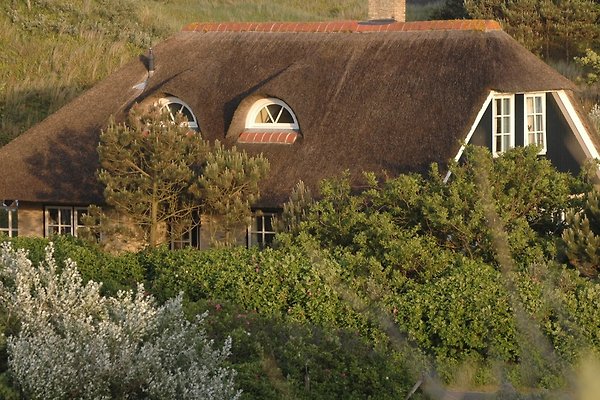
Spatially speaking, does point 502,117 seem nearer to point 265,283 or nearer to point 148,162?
point 148,162

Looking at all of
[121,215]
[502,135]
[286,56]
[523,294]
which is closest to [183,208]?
[121,215]

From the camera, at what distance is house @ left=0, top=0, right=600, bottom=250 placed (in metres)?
17.2

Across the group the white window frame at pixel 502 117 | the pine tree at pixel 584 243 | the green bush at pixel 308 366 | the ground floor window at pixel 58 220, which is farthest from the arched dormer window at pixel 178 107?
the green bush at pixel 308 366

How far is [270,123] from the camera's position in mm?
18906

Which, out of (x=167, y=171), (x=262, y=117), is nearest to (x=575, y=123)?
(x=262, y=117)

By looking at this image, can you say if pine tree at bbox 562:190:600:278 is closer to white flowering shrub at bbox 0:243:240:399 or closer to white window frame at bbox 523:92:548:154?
white window frame at bbox 523:92:548:154

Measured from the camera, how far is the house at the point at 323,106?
56.5 ft

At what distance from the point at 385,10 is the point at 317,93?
12.3 feet

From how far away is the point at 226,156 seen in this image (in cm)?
1659

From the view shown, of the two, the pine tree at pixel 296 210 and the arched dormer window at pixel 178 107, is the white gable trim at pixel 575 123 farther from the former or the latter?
the arched dormer window at pixel 178 107

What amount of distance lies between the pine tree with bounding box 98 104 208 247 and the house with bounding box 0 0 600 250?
54.7 inches

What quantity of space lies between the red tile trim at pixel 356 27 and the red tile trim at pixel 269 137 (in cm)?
249

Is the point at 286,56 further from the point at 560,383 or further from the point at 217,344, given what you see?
the point at 560,383

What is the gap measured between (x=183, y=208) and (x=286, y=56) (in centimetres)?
370
